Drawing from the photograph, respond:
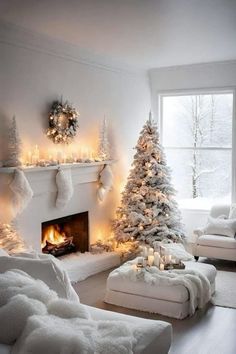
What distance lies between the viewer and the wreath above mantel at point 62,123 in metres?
6.27

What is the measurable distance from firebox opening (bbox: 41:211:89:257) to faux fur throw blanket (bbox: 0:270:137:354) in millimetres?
3393

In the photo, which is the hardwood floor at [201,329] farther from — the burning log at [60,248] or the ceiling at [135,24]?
the ceiling at [135,24]

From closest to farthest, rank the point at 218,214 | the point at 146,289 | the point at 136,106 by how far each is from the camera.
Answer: the point at 146,289, the point at 218,214, the point at 136,106

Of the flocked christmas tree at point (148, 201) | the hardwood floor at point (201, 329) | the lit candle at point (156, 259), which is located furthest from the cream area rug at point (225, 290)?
the flocked christmas tree at point (148, 201)

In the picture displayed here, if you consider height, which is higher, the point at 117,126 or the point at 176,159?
the point at 117,126

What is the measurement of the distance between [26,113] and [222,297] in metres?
3.29

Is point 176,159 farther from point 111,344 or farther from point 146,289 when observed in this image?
point 111,344

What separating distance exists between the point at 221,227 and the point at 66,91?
122 inches

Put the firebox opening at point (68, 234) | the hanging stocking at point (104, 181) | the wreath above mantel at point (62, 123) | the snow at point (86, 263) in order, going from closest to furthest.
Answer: the wreath above mantel at point (62, 123) < the snow at point (86, 263) < the firebox opening at point (68, 234) < the hanging stocking at point (104, 181)

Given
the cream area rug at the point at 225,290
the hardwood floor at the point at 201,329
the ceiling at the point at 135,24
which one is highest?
the ceiling at the point at 135,24

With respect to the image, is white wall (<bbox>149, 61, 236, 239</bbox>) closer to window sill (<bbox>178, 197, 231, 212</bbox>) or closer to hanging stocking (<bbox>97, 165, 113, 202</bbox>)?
window sill (<bbox>178, 197, 231, 212</bbox>)

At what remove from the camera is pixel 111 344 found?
2.87 meters

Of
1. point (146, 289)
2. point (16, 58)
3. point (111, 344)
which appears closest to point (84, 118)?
point (16, 58)

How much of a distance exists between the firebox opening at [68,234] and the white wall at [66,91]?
534mm
